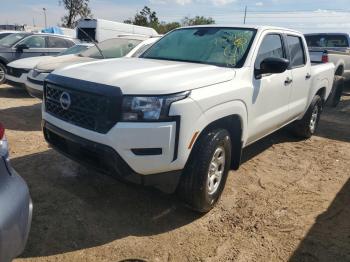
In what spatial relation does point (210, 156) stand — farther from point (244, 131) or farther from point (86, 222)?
point (86, 222)

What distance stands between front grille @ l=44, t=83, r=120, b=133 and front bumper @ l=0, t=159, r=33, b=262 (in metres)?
0.93

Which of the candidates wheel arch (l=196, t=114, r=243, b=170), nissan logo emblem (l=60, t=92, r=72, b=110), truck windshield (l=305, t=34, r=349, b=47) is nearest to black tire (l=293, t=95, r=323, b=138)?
wheel arch (l=196, t=114, r=243, b=170)

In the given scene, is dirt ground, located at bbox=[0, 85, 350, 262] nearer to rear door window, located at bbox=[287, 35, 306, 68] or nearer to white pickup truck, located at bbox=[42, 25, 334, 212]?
white pickup truck, located at bbox=[42, 25, 334, 212]

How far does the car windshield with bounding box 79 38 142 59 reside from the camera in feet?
25.6

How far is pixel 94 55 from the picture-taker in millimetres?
7980

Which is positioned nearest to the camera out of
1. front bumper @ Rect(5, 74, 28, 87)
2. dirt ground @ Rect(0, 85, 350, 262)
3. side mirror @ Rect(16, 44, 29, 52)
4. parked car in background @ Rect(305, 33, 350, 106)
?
dirt ground @ Rect(0, 85, 350, 262)

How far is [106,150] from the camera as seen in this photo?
3104 millimetres

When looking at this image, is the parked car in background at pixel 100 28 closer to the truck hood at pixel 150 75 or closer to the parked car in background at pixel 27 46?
the parked car in background at pixel 27 46

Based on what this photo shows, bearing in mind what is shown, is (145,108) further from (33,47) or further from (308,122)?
(33,47)

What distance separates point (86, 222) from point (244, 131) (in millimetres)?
1832

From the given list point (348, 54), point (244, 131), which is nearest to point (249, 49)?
point (244, 131)

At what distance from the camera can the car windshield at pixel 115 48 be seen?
7794 millimetres

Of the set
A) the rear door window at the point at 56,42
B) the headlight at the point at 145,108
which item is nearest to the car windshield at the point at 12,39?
the rear door window at the point at 56,42

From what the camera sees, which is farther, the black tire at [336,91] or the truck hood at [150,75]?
the black tire at [336,91]
